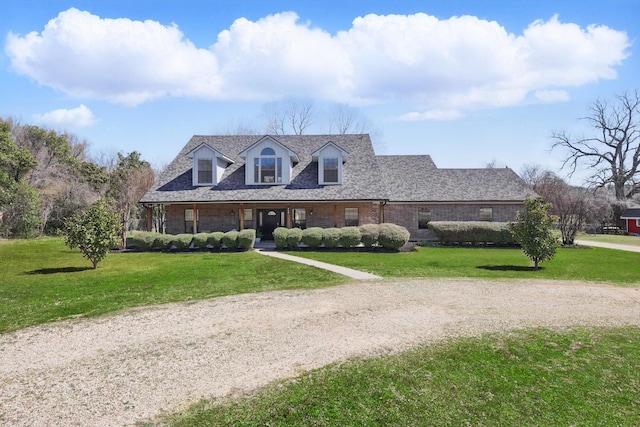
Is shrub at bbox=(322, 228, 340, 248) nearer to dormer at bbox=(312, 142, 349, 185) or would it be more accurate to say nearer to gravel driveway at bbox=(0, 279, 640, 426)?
dormer at bbox=(312, 142, 349, 185)

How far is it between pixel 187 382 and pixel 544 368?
5148 mm

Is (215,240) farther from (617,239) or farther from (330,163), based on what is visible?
(617,239)

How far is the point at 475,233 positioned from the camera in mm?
23609

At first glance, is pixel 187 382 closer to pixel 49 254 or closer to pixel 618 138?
pixel 49 254

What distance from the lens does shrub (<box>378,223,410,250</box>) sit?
20.3m

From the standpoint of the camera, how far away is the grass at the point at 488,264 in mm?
13734

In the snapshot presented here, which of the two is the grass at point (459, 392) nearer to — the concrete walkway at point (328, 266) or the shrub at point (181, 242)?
the concrete walkway at point (328, 266)

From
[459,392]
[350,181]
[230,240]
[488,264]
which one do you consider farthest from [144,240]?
[459,392]

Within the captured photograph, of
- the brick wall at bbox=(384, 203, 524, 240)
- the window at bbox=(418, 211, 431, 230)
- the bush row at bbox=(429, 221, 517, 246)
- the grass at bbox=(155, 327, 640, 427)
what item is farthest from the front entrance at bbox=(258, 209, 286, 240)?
the grass at bbox=(155, 327, 640, 427)

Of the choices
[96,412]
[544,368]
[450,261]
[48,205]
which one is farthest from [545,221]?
[48,205]

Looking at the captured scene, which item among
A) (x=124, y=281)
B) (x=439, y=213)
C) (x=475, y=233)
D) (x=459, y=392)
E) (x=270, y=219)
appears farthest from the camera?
(x=439, y=213)

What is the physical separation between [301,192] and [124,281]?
13667 millimetres

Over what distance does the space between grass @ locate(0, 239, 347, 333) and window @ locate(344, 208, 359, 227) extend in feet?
28.1

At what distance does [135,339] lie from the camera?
23.1ft
